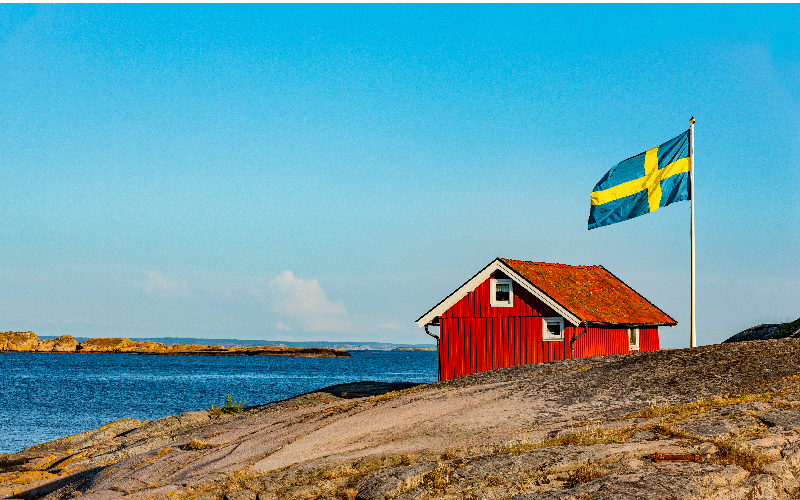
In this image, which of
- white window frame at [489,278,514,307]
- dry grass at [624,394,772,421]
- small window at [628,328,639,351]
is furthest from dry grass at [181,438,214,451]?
small window at [628,328,639,351]

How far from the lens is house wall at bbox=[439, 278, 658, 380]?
2903 centimetres

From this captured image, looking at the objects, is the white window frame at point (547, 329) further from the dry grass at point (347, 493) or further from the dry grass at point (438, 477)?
the dry grass at point (347, 493)

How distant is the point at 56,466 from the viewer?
74.2ft

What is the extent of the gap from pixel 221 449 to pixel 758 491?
11.0 meters

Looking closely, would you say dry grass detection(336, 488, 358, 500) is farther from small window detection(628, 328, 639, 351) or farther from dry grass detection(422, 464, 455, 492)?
small window detection(628, 328, 639, 351)

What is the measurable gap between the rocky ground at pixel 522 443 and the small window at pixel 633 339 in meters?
11.8

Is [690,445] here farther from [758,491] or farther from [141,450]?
[141,450]

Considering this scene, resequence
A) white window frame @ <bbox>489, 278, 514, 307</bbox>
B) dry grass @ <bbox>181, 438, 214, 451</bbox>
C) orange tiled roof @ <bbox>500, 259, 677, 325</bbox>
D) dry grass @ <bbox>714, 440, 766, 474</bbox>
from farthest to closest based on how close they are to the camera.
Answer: white window frame @ <bbox>489, 278, 514, 307</bbox> < orange tiled roof @ <bbox>500, 259, 677, 325</bbox> < dry grass @ <bbox>181, 438, 214, 451</bbox> < dry grass @ <bbox>714, 440, 766, 474</bbox>

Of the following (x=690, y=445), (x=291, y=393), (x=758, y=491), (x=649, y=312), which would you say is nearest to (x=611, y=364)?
(x=690, y=445)

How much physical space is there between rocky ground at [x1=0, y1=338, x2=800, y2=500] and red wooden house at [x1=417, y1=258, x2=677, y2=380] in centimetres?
667

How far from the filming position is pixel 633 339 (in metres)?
33.5

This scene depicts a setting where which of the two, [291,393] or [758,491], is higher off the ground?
[758,491]

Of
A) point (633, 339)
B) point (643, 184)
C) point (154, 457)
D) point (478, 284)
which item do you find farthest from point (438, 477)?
point (633, 339)

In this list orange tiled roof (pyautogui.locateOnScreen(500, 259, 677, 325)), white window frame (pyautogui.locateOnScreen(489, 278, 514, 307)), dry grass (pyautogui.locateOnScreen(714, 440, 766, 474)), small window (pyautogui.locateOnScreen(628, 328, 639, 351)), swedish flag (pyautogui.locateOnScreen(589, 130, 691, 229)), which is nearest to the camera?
dry grass (pyautogui.locateOnScreen(714, 440, 766, 474))
